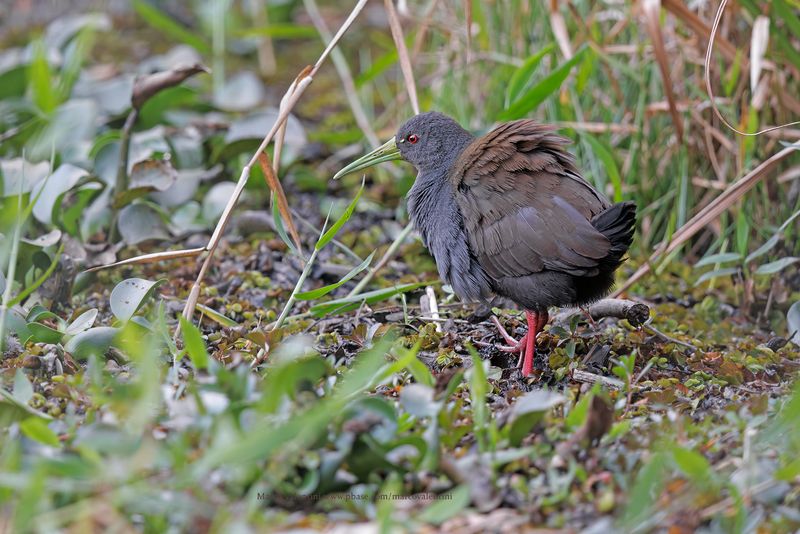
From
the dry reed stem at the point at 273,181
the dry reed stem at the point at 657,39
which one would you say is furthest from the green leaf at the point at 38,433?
the dry reed stem at the point at 657,39

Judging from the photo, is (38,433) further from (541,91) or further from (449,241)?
(541,91)

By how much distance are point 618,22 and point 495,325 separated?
1.92 metres

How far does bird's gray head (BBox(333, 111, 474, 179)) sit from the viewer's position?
412 centimetres

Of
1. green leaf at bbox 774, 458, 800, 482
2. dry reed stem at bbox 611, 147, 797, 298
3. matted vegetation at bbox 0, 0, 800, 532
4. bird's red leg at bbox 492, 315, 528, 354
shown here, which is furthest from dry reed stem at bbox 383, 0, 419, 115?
green leaf at bbox 774, 458, 800, 482

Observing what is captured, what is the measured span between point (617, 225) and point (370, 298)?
3.22ft

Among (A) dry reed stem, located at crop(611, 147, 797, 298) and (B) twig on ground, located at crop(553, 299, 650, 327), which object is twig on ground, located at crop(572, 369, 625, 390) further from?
(A) dry reed stem, located at crop(611, 147, 797, 298)

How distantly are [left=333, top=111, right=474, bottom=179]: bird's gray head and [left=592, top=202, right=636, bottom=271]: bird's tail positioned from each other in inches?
39.0

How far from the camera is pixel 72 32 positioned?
5.96 meters

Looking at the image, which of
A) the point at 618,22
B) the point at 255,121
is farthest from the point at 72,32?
the point at 618,22

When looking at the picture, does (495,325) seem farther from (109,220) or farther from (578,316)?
(109,220)

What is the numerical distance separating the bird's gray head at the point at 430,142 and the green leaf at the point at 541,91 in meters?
0.24

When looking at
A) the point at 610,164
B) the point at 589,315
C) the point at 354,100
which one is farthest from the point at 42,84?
the point at 589,315

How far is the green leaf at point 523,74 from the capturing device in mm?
4168

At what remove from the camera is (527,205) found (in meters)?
3.47
